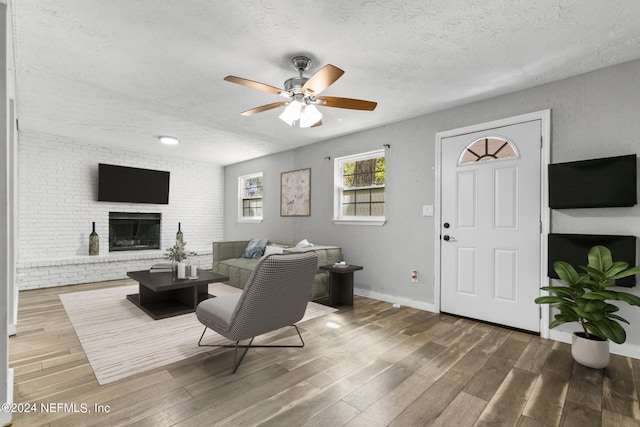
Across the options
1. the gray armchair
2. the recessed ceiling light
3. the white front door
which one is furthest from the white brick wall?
the white front door

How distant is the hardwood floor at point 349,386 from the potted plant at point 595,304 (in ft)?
0.50

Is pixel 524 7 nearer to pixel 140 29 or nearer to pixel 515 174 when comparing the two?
pixel 515 174

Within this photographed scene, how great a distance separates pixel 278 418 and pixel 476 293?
8.74 ft

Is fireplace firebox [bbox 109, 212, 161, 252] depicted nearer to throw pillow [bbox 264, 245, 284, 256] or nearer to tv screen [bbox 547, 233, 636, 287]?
throw pillow [bbox 264, 245, 284, 256]

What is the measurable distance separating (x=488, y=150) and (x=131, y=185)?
616 centimetres

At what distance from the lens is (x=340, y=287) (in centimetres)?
414

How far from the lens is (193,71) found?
2.83m

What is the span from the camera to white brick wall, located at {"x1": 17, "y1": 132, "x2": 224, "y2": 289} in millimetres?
4969

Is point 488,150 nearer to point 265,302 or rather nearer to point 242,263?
point 265,302

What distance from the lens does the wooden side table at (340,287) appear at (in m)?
4.07

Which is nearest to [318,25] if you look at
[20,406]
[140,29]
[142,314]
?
[140,29]

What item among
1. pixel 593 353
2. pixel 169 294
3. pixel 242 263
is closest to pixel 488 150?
pixel 593 353

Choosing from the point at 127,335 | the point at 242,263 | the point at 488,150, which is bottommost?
the point at 127,335

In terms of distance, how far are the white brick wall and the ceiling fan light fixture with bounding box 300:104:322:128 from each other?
4.90 meters
